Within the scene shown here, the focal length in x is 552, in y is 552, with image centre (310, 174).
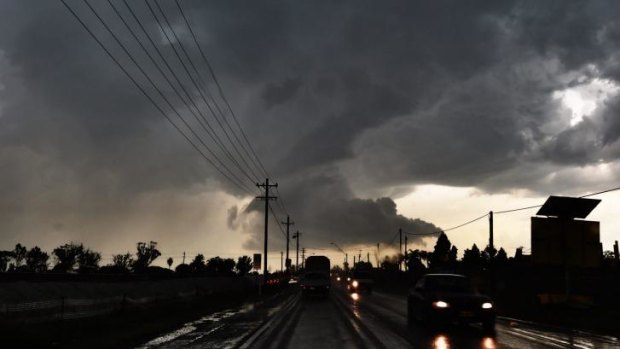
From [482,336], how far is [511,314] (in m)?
11.3

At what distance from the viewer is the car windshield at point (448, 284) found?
62.1 feet

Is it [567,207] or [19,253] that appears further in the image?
[19,253]

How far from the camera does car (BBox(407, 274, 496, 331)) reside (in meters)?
17.3

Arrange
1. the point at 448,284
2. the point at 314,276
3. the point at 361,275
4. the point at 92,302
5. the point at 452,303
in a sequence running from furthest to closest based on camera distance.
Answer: the point at 361,275
the point at 314,276
the point at 92,302
the point at 448,284
the point at 452,303

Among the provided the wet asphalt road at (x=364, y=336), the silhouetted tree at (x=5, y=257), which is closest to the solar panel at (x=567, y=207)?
the wet asphalt road at (x=364, y=336)

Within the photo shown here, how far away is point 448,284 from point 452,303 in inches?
73.1

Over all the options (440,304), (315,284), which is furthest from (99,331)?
(315,284)

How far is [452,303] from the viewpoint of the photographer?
17469mm

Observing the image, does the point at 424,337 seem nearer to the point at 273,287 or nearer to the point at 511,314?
the point at 511,314

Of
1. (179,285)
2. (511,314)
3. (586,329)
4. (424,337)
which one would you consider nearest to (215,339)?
(424,337)

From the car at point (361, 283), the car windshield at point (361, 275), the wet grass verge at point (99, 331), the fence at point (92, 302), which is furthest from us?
the car windshield at point (361, 275)

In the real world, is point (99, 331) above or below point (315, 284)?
above

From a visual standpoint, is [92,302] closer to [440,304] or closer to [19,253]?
[440,304]

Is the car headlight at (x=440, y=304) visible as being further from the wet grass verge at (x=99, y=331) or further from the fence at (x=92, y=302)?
the fence at (x=92, y=302)
